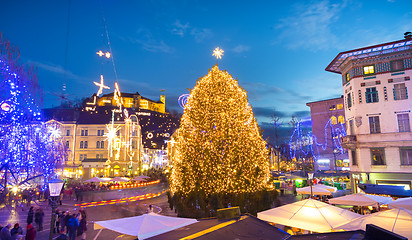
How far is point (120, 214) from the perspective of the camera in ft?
72.0


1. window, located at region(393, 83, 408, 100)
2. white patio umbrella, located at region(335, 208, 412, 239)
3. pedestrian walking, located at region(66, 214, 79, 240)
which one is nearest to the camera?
white patio umbrella, located at region(335, 208, 412, 239)

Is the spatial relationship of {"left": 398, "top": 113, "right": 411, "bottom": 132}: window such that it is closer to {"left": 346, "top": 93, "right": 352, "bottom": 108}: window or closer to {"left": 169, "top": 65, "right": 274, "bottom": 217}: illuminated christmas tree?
{"left": 346, "top": 93, "right": 352, "bottom": 108}: window

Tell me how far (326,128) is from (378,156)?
34839 millimetres

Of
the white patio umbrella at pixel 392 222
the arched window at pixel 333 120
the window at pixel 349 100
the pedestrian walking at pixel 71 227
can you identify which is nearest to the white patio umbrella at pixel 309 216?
the white patio umbrella at pixel 392 222

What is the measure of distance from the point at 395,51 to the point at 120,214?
97.1 feet

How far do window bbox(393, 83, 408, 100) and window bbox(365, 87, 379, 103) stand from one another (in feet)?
4.97

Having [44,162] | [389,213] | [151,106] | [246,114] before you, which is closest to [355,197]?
[389,213]

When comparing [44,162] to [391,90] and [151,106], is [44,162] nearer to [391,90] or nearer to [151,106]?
[391,90]

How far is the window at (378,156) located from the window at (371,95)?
16.4 feet

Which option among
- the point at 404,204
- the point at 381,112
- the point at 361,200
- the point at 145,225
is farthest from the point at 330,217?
the point at 381,112

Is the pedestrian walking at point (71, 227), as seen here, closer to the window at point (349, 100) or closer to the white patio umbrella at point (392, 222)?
the white patio umbrella at point (392, 222)

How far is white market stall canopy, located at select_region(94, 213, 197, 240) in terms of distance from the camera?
7.79 metres

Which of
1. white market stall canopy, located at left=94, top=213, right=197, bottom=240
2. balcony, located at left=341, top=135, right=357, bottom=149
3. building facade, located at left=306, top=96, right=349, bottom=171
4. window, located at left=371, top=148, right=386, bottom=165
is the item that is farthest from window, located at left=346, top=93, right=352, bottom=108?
building facade, located at left=306, top=96, right=349, bottom=171

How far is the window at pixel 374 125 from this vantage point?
2604 cm
